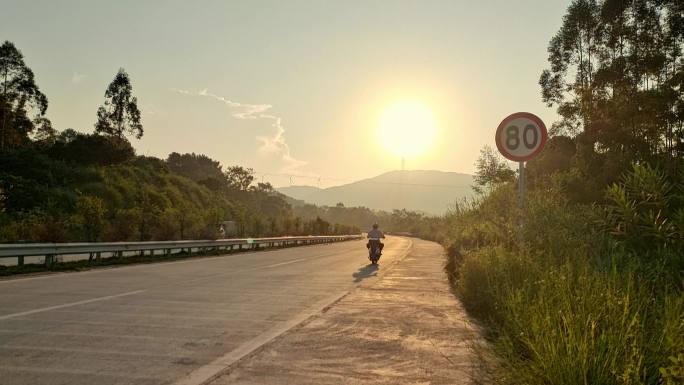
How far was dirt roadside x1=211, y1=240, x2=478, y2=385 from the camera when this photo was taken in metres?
5.30

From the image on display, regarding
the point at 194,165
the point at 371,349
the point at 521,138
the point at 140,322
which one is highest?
the point at 194,165

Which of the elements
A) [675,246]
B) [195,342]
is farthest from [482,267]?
[195,342]

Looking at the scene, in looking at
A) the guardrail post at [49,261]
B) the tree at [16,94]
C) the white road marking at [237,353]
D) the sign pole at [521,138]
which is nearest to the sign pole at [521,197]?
the sign pole at [521,138]

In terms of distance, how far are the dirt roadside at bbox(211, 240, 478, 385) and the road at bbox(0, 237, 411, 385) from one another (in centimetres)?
38

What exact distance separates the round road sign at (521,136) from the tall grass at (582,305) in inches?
48.7

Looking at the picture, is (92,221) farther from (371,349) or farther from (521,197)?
(371,349)

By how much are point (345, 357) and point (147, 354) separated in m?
2.09

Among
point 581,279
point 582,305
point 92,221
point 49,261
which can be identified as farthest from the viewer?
point 92,221

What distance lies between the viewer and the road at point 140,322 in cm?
530

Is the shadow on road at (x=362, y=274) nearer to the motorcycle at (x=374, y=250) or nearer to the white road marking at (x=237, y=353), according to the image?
the motorcycle at (x=374, y=250)

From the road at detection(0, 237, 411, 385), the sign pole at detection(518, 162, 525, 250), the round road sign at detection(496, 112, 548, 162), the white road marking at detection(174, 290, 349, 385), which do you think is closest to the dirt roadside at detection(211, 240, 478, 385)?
the white road marking at detection(174, 290, 349, 385)

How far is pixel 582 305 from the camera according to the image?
4.84m

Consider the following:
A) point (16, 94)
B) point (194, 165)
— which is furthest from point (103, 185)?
point (194, 165)

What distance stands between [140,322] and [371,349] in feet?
11.0
